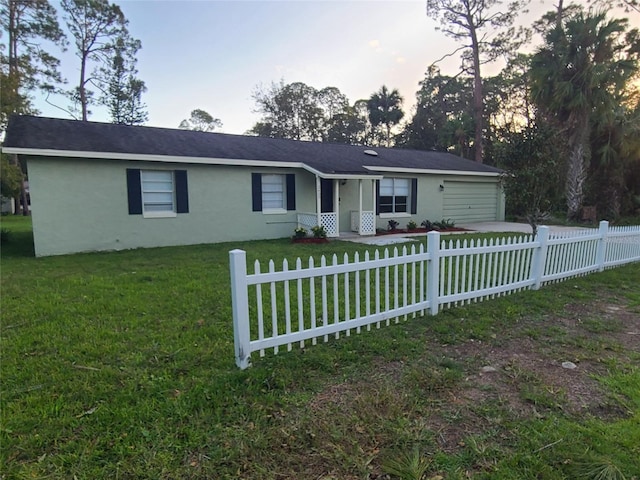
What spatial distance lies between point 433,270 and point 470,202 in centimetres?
1360

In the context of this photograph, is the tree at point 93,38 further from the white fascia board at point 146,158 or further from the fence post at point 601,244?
the fence post at point 601,244

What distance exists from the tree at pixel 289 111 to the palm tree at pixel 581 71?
78.8 feet

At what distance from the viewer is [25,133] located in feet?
30.4

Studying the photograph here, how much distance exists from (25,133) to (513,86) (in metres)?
30.8

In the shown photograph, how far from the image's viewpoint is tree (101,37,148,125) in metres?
26.9

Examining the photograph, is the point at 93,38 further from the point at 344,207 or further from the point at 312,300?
the point at 312,300

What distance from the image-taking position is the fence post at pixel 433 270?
4.31 m

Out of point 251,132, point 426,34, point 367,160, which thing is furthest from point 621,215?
point 251,132

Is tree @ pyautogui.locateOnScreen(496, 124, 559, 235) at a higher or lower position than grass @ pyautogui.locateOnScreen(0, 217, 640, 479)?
higher

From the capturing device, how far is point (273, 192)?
39.5 ft

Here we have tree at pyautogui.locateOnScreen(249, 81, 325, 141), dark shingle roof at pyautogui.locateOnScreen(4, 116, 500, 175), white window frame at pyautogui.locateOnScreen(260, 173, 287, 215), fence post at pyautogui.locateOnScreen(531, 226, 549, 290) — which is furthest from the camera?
tree at pyautogui.locateOnScreen(249, 81, 325, 141)

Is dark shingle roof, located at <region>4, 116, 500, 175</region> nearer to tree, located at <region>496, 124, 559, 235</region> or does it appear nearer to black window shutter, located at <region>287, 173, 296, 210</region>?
black window shutter, located at <region>287, 173, 296, 210</region>

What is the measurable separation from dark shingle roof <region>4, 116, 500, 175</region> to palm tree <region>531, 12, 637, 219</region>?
12.0ft

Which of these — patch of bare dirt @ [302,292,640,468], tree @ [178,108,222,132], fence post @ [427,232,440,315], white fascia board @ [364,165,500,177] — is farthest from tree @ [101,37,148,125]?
patch of bare dirt @ [302,292,640,468]
